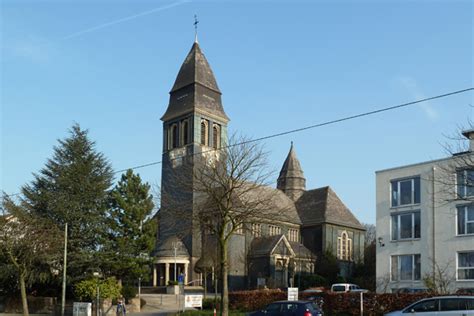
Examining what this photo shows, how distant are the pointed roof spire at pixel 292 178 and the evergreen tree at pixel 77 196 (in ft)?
137

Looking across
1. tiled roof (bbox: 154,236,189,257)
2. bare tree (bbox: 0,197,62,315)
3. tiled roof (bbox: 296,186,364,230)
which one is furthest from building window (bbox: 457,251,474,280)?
tiled roof (bbox: 296,186,364,230)

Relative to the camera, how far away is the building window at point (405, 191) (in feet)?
147

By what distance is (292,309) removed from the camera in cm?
2628

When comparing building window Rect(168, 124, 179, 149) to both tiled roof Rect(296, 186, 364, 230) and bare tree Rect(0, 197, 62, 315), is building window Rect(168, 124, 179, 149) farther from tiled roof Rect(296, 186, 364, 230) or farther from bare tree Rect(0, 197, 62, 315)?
bare tree Rect(0, 197, 62, 315)

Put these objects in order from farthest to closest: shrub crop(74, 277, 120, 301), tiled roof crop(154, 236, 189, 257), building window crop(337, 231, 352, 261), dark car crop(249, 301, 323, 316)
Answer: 1. building window crop(337, 231, 352, 261)
2. tiled roof crop(154, 236, 189, 257)
3. shrub crop(74, 277, 120, 301)
4. dark car crop(249, 301, 323, 316)

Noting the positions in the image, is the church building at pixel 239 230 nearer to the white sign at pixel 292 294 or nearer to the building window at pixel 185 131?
the building window at pixel 185 131

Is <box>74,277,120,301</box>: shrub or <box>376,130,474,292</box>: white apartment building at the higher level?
<box>376,130,474,292</box>: white apartment building

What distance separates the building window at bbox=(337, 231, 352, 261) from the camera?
251 feet

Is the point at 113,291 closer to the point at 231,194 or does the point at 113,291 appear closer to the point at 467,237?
the point at 231,194

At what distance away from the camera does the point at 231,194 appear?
32875 millimetres

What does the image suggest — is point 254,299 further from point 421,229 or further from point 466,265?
point 466,265

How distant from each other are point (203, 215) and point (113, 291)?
10.7m

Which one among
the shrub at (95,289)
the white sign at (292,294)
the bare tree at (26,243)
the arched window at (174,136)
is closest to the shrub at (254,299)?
the white sign at (292,294)

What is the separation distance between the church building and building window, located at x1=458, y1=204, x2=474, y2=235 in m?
21.8
